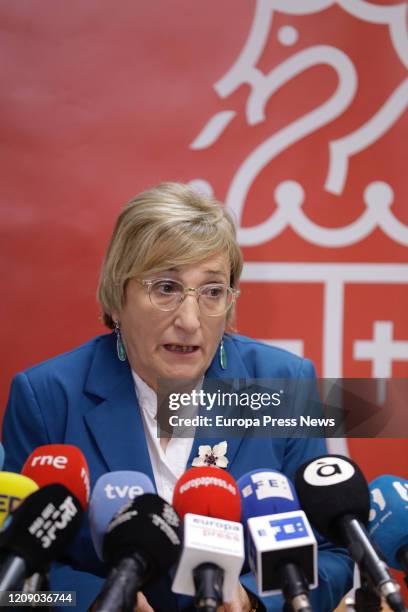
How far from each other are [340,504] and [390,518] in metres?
0.11

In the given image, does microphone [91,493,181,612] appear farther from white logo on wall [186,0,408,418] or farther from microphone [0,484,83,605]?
white logo on wall [186,0,408,418]

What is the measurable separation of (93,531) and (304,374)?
2.87 feet

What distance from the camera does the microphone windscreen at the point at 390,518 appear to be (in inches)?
43.1

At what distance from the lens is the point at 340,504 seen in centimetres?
105

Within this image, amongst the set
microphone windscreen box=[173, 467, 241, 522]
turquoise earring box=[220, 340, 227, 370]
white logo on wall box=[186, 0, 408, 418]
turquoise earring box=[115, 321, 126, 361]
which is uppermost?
white logo on wall box=[186, 0, 408, 418]

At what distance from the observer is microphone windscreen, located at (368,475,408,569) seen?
1.09 m

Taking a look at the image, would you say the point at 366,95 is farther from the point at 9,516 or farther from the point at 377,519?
the point at 9,516

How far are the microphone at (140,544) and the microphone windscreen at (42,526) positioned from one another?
2.3 inches

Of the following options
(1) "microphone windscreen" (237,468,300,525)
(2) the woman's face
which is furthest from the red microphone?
(2) the woman's face

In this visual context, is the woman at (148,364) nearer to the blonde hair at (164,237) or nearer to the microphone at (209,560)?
the blonde hair at (164,237)

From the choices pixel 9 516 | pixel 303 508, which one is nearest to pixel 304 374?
pixel 303 508

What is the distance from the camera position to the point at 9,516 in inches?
38.9

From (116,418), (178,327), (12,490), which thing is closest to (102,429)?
(116,418)

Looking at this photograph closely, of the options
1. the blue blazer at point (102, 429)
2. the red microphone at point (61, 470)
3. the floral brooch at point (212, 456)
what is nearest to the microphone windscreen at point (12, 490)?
the red microphone at point (61, 470)
